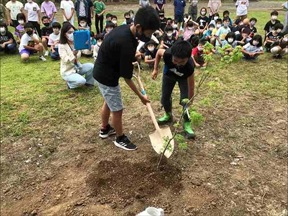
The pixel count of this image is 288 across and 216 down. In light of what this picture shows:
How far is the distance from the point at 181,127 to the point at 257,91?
217cm

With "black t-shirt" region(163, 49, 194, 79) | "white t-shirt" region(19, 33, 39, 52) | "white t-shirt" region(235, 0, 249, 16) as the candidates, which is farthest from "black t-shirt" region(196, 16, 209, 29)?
"black t-shirt" region(163, 49, 194, 79)

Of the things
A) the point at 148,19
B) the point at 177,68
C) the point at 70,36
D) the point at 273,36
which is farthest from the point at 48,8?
the point at 148,19

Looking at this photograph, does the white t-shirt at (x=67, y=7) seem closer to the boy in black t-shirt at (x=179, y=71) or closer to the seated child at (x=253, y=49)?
the seated child at (x=253, y=49)

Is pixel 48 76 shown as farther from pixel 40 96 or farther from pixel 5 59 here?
pixel 5 59

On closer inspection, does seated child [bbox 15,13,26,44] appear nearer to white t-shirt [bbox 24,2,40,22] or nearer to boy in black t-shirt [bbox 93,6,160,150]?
white t-shirt [bbox 24,2,40,22]

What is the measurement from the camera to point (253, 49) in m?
7.57

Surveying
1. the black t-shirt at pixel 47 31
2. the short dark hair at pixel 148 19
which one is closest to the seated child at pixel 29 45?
the black t-shirt at pixel 47 31

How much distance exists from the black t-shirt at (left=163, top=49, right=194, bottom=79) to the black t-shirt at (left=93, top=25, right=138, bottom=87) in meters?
0.71

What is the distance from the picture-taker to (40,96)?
571cm

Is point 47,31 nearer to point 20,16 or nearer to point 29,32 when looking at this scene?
point 20,16

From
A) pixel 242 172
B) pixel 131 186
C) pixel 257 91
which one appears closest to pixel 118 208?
pixel 131 186

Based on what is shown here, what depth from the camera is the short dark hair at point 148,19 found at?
2.83 m

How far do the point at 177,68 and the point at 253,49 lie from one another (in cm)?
447

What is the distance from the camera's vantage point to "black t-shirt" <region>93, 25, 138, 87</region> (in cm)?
304
